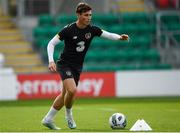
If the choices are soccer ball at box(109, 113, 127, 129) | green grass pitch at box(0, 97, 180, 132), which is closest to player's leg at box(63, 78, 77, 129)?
green grass pitch at box(0, 97, 180, 132)

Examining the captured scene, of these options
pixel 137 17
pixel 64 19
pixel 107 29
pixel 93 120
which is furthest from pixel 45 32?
pixel 93 120

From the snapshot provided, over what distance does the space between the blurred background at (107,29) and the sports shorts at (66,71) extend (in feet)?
44.3

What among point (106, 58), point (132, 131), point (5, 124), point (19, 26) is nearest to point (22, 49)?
point (19, 26)

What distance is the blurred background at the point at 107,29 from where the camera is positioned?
91.2ft

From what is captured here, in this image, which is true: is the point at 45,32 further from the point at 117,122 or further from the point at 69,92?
the point at 117,122

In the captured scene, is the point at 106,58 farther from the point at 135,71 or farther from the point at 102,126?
the point at 102,126

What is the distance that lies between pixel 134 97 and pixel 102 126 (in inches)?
483

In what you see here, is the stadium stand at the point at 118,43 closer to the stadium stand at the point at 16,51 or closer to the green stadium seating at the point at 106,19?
the green stadium seating at the point at 106,19

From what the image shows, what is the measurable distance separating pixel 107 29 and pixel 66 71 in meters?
17.1

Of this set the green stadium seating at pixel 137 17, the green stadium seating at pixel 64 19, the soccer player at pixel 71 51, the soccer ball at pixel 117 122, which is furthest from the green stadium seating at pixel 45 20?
the soccer ball at pixel 117 122

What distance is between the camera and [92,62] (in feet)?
92.3

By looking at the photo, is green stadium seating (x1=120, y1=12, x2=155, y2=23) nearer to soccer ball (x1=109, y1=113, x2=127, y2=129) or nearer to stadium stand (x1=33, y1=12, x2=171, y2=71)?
stadium stand (x1=33, y1=12, x2=171, y2=71)

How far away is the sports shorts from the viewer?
479 inches

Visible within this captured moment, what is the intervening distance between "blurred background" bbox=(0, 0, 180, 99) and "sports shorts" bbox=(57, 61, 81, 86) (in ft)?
44.3
